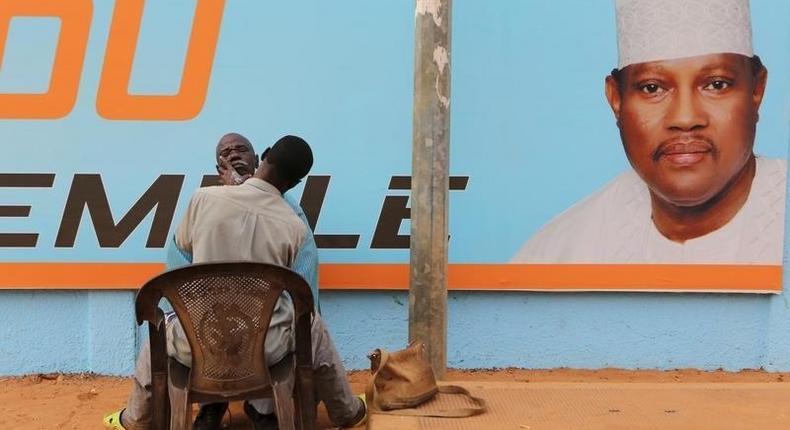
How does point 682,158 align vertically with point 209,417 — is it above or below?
above

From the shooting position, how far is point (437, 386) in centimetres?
348

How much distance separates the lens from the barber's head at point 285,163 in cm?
312

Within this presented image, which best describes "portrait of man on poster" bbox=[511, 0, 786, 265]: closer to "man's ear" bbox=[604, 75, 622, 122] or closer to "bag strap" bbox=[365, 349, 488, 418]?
"man's ear" bbox=[604, 75, 622, 122]

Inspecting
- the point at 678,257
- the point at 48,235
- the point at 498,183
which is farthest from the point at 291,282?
the point at 678,257

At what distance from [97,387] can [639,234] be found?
346 cm

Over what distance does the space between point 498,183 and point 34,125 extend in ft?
9.36

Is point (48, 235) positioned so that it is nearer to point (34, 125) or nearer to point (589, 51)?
point (34, 125)

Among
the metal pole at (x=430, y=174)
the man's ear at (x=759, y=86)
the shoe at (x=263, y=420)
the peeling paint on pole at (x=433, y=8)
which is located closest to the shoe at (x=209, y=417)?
the shoe at (x=263, y=420)

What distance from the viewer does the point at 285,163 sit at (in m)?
3.12

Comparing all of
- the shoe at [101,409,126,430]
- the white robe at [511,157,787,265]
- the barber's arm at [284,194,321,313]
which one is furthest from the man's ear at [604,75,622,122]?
the shoe at [101,409,126,430]

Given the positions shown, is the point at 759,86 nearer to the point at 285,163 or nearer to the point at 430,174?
the point at 430,174

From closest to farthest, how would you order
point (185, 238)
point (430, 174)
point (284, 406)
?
1. point (284, 406)
2. point (185, 238)
3. point (430, 174)

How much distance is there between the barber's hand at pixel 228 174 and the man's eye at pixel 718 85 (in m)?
2.85

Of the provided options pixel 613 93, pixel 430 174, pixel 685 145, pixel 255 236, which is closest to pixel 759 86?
pixel 685 145
